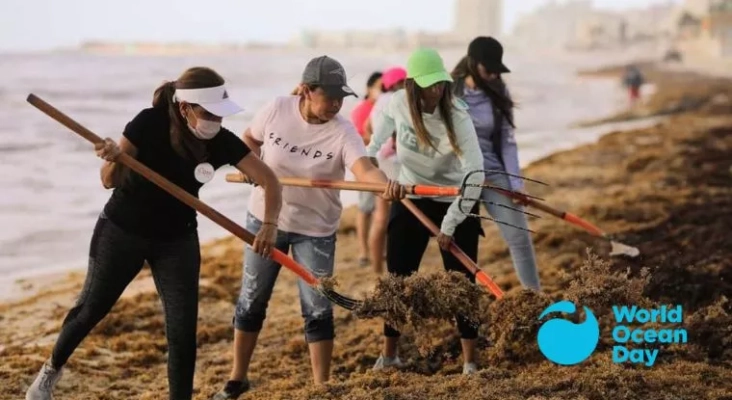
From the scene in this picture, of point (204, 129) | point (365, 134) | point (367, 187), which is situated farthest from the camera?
point (365, 134)

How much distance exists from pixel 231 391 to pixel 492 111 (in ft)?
6.89

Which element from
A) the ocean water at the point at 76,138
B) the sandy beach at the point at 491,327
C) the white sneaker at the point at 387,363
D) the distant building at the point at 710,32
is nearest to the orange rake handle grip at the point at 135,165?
the ocean water at the point at 76,138

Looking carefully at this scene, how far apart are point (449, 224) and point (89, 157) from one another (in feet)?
41.8

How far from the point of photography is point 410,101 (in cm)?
438

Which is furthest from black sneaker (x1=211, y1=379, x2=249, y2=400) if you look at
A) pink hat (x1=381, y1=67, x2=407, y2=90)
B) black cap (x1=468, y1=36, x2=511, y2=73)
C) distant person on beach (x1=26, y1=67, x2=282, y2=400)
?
pink hat (x1=381, y1=67, x2=407, y2=90)

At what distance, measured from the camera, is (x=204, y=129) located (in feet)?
11.6

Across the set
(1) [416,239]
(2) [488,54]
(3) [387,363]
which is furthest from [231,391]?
(2) [488,54]

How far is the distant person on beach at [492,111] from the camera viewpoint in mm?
4750

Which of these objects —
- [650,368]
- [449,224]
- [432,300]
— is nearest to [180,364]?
[432,300]

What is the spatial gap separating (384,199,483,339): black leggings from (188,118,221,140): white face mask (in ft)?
4.60

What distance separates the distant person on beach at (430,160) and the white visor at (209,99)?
1.15m

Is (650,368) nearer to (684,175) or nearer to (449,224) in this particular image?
(449,224)

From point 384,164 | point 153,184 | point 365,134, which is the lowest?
point 384,164

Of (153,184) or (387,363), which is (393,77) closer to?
(387,363)
